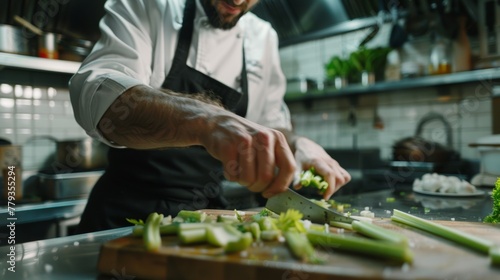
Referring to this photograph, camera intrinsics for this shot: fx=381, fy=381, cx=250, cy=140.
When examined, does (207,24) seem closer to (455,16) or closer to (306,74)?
(455,16)

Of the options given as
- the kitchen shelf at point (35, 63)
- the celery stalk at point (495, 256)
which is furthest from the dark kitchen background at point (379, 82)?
the celery stalk at point (495, 256)

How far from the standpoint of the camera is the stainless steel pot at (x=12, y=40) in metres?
1.98

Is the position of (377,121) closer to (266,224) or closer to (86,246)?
(266,224)

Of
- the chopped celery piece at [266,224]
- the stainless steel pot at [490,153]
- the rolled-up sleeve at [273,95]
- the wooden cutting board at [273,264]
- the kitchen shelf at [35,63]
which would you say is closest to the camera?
the wooden cutting board at [273,264]

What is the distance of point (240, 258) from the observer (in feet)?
2.15

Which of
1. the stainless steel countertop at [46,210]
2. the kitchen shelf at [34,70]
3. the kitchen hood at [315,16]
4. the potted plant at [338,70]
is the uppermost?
the kitchen hood at [315,16]

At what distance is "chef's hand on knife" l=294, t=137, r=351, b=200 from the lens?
3.83 ft

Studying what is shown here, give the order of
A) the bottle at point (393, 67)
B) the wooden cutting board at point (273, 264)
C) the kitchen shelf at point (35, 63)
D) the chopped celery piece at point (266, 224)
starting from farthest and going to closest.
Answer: the bottle at point (393, 67), the kitchen shelf at point (35, 63), the chopped celery piece at point (266, 224), the wooden cutting board at point (273, 264)

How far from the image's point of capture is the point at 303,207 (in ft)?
3.20

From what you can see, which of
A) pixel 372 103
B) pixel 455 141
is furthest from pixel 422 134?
pixel 372 103

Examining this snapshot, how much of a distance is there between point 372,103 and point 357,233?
7.44 feet

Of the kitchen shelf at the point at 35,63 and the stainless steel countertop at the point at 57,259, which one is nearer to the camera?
the stainless steel countertop at the point at 57,259

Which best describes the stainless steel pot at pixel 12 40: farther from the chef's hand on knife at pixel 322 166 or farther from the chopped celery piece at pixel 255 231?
the chopped celery piece at pixel 255 231

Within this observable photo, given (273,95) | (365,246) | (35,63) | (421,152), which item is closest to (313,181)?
(365,246)
